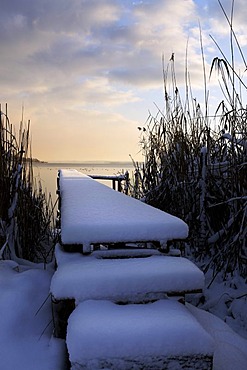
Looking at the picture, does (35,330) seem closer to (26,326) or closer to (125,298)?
(26,326)

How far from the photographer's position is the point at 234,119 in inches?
83.1

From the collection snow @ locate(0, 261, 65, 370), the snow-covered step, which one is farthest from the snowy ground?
the snow-covered step

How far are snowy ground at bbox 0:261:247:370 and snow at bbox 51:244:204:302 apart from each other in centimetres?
16

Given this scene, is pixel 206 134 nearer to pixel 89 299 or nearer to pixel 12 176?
pixel 12 176

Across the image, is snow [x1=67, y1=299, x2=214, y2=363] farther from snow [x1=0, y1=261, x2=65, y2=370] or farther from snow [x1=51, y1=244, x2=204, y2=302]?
snow [x1=0, y1=261, x2=65, y2=370]

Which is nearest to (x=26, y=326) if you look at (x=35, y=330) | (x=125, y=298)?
(x=35, y=330)

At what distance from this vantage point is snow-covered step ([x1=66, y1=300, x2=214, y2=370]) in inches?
30.0

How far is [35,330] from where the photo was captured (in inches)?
40.6

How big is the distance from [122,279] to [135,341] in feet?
0.52

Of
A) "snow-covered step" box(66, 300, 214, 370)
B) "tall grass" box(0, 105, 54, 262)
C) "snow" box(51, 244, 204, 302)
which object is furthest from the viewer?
"tall grass" box(0, 105, 54, 262)

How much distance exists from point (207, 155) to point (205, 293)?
0.79m

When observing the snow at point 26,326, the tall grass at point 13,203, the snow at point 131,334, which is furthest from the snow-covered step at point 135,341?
the tall grass at point 13,203

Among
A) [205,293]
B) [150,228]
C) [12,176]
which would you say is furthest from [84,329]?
[12,176]

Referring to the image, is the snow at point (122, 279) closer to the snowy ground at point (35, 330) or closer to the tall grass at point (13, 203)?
the snowy ground at point (35, 330)
